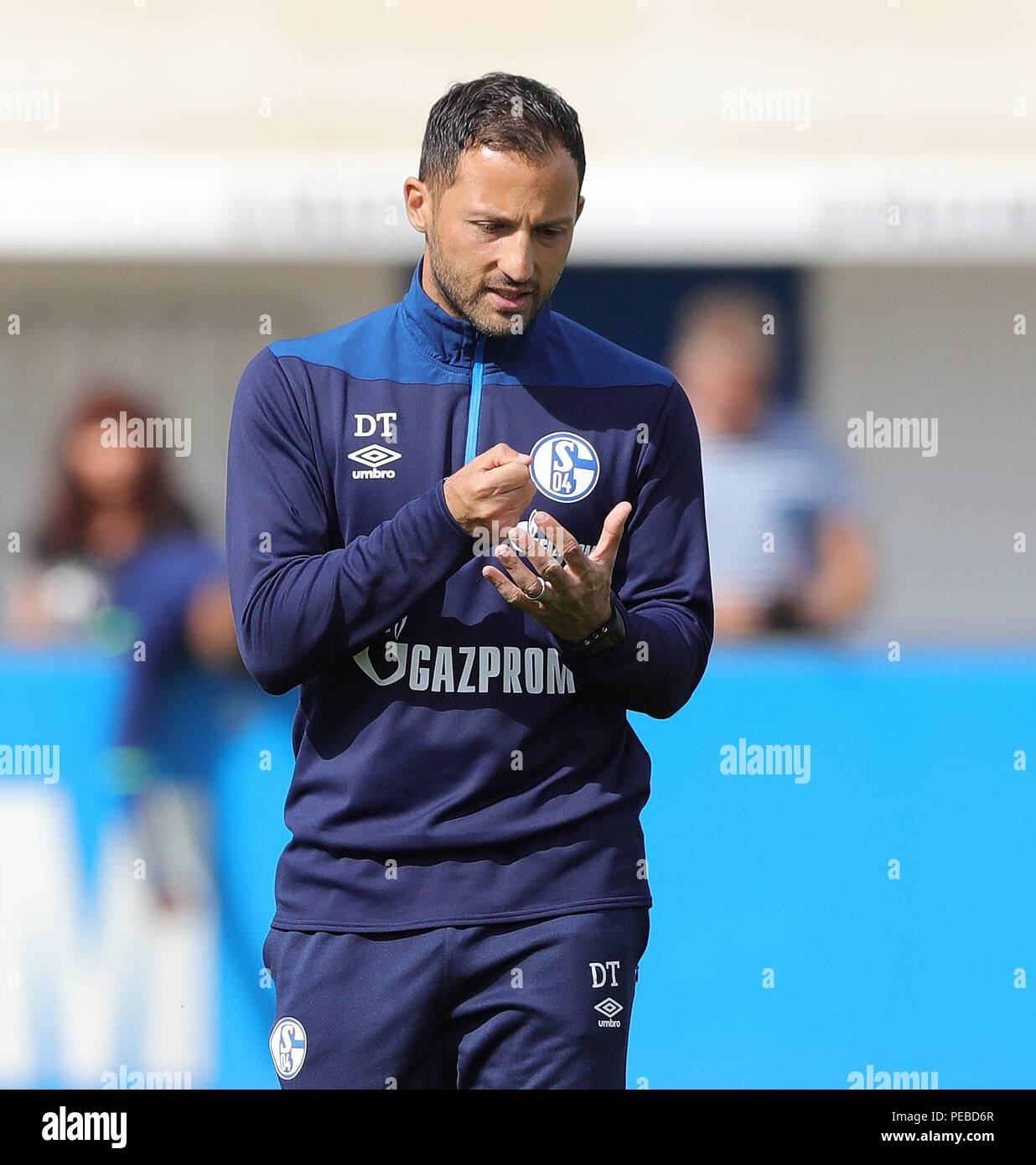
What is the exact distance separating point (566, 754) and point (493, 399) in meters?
0.49

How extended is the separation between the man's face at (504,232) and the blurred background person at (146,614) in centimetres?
259

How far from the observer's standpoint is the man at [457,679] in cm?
217

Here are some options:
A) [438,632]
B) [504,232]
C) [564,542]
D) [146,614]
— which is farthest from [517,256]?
[146,614]

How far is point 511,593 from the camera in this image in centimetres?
211

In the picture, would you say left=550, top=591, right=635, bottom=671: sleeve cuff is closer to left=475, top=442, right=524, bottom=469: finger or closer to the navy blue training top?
the navy blue training top

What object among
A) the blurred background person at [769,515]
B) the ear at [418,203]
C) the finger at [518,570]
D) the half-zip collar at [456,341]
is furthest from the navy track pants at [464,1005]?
the blurred background person at [769,515]

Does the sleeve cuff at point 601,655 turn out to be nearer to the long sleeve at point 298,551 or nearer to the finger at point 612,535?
the finger at point 612,535

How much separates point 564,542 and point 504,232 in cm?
43

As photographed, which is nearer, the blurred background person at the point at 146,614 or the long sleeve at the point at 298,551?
the long sleeve at the point at 298,551

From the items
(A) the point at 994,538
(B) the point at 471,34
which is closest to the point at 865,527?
(A) the point at 994,538

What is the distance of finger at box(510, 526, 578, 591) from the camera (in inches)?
81.4

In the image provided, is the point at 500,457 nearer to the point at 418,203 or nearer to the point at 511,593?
the point at 511,593

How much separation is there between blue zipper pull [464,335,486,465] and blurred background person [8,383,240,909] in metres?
2.50
